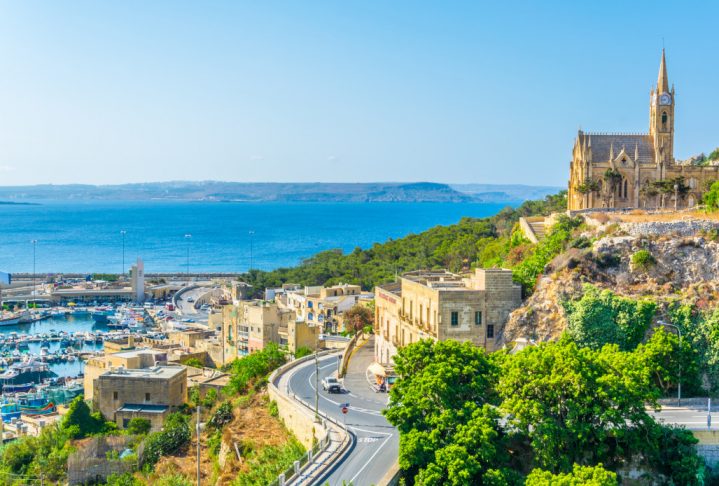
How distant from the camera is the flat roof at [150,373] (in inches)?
1934

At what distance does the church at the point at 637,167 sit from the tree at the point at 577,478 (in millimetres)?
35009

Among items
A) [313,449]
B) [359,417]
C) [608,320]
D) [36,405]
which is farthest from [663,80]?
[36,405]

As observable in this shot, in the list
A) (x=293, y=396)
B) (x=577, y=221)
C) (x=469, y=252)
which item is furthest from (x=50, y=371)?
(x=577, y=221)

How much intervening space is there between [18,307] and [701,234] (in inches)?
4028

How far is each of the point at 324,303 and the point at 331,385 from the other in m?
35.6

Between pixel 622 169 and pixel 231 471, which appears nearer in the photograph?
pixel 231 471

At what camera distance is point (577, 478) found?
85.6ft

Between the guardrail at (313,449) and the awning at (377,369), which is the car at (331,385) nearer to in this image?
the guardrail at (313,449)

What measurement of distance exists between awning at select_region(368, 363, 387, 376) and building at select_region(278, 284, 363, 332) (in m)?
26.0

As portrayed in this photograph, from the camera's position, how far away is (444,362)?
3153cm

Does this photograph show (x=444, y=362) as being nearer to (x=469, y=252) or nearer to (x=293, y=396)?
(x=293, y=396)

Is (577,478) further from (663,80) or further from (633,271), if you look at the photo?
(663,80)

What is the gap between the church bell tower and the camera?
61344mm

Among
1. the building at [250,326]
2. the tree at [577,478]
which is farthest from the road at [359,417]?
the building at [250,326]
